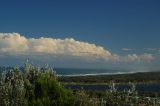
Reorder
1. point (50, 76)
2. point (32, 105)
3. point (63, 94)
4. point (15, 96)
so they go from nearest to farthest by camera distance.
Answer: point (15, 96), point (32, 105), point (63, 94), point (50, 76)

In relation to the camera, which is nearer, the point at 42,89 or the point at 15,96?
the point at 15,96

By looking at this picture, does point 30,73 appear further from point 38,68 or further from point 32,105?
point 32,105

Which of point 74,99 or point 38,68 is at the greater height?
point 38,68

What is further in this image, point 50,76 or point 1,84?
point 50,76

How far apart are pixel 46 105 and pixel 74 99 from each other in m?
4.04

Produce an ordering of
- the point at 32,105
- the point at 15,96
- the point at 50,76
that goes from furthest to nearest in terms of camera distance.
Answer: the point at 50,76 < the point at 32,105 < the point at 15,96

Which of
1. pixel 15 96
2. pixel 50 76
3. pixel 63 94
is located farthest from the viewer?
pixel 50 76

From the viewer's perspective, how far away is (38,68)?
5659cm

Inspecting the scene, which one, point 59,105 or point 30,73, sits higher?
point 30,73

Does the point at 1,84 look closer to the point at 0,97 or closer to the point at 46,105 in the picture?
the point at 0,97

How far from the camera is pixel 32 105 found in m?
50.1

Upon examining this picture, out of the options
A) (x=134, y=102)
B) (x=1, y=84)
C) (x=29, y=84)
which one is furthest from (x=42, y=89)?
(x=134, y=102)

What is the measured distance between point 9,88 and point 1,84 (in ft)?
6.04

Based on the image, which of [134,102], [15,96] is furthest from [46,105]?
[134,102]
